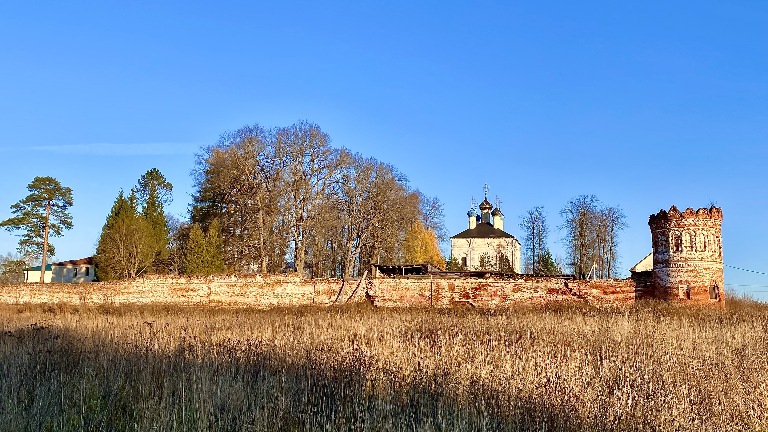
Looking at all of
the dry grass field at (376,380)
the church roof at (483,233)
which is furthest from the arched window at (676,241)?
the church roof at (483,233)

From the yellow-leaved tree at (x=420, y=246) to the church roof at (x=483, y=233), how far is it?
11.7 meters

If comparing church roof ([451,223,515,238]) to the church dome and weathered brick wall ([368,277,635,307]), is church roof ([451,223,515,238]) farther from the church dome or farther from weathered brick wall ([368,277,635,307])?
weathered brick wall ([368,277,635,307])

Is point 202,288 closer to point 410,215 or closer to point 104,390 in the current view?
point 104,390

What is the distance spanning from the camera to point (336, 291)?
859 inches

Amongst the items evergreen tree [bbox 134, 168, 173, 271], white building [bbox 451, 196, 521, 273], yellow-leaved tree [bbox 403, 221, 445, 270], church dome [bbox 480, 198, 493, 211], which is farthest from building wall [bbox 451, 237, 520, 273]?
evergreen tree [bbox 134, 168, 173, 271]

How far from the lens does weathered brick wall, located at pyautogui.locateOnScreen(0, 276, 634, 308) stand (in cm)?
2141

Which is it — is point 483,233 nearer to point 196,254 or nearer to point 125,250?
point 125,250

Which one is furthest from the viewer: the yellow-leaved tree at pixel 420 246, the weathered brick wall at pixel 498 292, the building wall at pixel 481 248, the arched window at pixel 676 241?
the building wall at pixel 481 248

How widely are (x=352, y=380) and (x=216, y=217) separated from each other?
32681 millimetres

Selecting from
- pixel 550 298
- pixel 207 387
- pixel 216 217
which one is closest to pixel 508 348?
pixel 207 387

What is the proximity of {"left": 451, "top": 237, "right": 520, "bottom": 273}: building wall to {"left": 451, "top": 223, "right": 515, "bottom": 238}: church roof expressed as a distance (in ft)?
0.98

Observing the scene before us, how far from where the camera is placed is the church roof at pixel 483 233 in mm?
62466

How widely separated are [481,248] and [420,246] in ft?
49.8

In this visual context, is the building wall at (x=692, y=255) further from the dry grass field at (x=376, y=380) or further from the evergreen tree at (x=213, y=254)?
the evergreen tree at (x=213, y=254)
